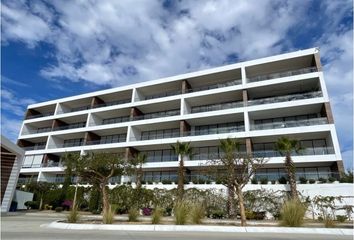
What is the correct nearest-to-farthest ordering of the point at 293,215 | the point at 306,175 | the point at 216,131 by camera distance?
the point at 293,215, the point at 306,175, the point at 216,131

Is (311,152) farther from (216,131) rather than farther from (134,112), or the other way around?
(134,112)

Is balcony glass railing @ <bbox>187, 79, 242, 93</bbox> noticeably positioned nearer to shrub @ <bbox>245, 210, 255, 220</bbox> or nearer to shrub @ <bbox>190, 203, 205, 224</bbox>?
shrub @ <bbox>245, 210, 255, 220</bbox>

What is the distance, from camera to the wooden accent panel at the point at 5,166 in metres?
25.8

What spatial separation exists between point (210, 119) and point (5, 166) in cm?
2462

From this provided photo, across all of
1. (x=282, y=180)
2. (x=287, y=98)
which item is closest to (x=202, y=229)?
(x=282, y=180)

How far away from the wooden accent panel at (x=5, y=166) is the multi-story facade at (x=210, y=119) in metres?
14.5

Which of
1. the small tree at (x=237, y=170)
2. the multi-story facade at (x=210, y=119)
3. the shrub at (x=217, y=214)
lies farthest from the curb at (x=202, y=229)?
the multi-story facade at (x=210, y=119)

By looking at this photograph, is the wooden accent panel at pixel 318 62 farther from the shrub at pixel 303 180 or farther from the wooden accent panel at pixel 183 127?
the wooden accent panel at pixel 183 127

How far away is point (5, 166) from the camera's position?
26.2 m

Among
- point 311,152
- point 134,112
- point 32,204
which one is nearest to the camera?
point 311,152

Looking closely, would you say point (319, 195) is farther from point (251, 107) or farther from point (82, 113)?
point (82, 113)

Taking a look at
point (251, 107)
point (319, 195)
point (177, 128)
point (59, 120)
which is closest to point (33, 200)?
point (59, 120)

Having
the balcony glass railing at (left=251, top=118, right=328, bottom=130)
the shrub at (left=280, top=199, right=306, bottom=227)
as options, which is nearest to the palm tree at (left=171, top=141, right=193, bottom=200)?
the balcony glass railing at (left=251, top=118, right=328, bottom=130)

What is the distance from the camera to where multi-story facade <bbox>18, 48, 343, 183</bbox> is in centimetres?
3173
